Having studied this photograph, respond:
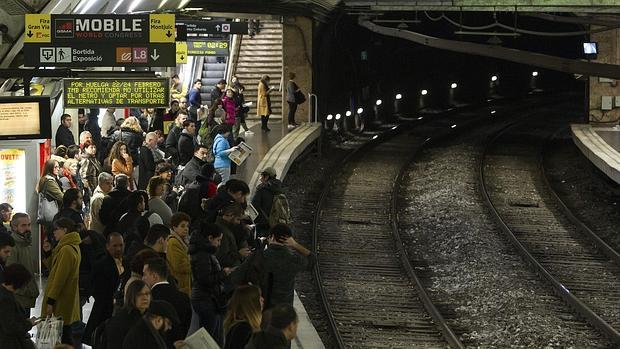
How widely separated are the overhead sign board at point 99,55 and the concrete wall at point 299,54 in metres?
13.9

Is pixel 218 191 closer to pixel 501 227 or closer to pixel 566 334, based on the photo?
pixel 566 334

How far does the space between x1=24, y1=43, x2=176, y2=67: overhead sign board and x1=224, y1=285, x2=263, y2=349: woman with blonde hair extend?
26.9 feet

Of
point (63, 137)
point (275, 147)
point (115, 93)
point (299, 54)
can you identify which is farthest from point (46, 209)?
point (299, 54)

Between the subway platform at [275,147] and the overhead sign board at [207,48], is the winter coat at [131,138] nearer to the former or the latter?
the subway platform at [275,147]

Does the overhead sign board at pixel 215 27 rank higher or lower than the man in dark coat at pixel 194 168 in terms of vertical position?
higher

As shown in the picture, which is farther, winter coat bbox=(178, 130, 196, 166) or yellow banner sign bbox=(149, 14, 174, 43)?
winter coat bbox=(178, 130, 196, 166)

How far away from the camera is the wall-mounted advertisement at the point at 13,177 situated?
13961 mm

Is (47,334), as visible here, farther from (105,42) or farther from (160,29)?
(160,29)

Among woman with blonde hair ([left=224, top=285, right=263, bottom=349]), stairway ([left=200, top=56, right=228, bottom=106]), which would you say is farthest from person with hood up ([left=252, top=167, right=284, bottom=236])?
stairway ([left=200, top=56, right=228, bottom=106])

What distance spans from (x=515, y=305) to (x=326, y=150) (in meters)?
15.1

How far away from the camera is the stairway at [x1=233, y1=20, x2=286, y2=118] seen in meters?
32.5

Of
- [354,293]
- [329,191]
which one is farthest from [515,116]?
[354,293]

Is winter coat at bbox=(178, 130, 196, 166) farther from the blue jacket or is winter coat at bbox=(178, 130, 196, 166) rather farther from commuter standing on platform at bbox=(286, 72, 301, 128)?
commuter standing on platform at bbox=(286, 72, 301, 128)

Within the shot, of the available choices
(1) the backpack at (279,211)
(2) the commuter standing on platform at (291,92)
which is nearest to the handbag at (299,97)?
(2) the commuter standing on platform at (291,92)
